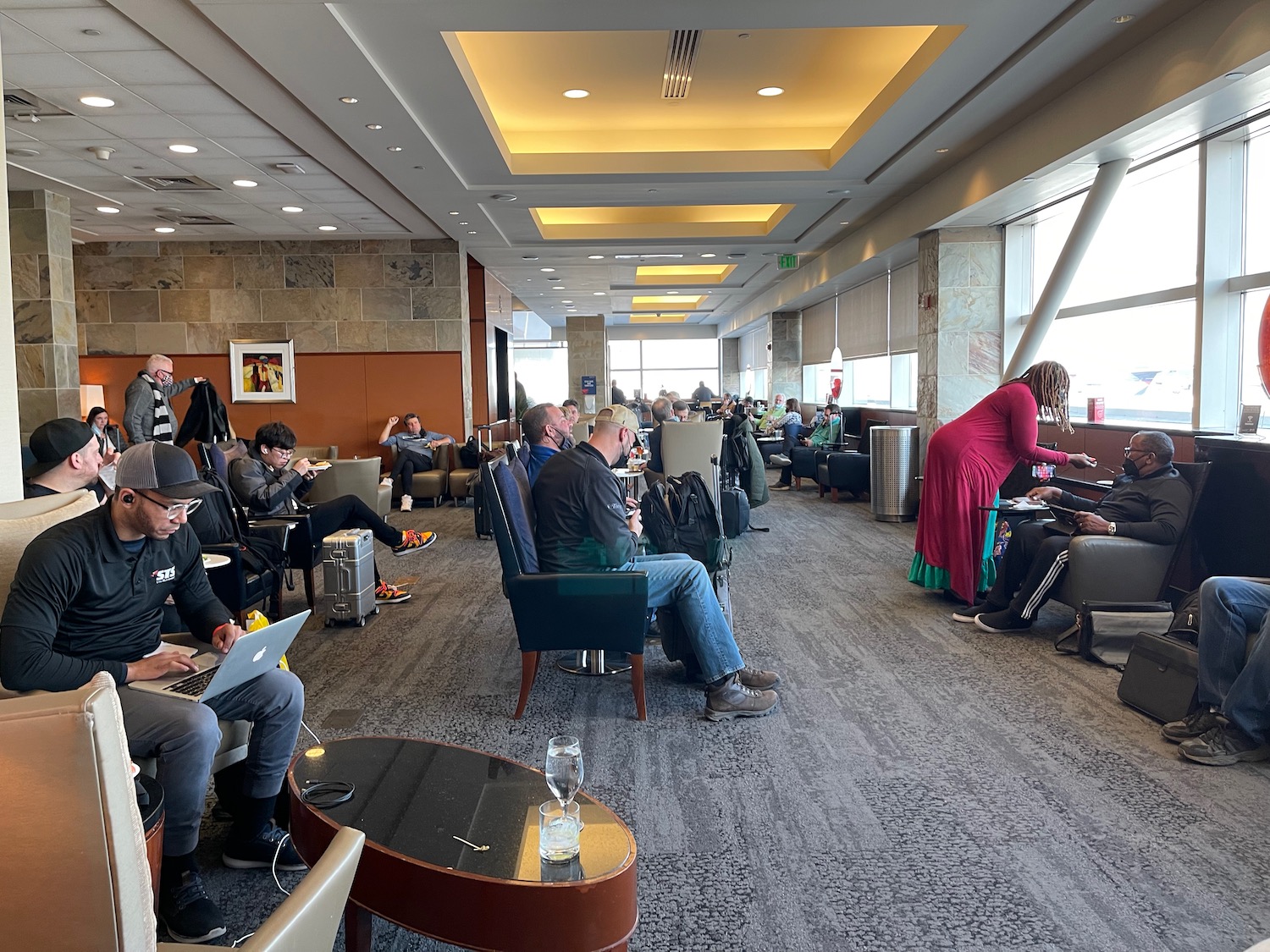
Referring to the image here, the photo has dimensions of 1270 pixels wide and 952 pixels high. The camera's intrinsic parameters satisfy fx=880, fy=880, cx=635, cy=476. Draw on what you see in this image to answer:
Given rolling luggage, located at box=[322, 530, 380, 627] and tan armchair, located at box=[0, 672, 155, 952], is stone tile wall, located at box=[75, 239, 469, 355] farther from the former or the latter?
tan armchair, located at box=[0, 672, 155, 952]

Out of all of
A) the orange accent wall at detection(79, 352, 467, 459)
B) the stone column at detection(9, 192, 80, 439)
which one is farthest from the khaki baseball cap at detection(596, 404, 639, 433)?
the orange accent wall at detection(79, 352, 467, 459)

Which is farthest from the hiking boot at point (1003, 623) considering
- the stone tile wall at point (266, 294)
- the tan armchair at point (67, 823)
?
the stone tile wall at point (266, 294)

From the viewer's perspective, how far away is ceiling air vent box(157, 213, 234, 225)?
31.4 ft

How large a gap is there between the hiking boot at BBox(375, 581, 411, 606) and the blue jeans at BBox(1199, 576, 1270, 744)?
470cm

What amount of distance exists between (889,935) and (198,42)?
5389 mm

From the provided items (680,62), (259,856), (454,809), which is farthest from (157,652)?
(680,62)

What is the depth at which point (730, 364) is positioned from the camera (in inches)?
1112

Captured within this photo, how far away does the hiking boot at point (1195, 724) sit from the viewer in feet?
11.3

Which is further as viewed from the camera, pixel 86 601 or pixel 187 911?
pixel 86 601

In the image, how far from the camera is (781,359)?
18.1m

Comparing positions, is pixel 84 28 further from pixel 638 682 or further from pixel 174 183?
pixel 638 682

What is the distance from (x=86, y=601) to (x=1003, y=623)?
460 centimetres

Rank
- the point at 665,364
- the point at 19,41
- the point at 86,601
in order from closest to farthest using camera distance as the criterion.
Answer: the point at 86,601, the point at 19,41, the point at 665,364

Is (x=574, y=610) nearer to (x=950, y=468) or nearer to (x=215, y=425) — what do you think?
(x=950, y=468)
